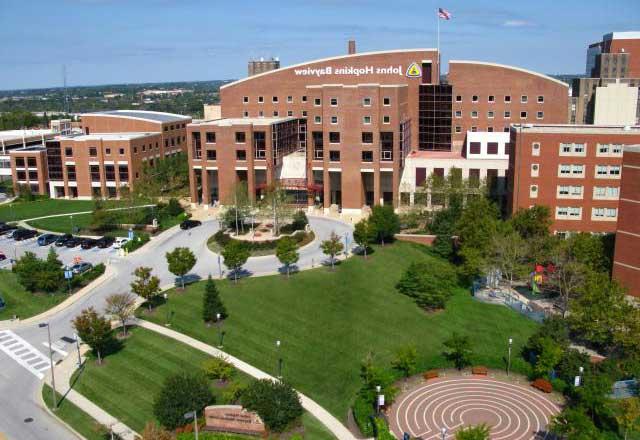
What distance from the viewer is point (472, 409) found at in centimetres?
4234

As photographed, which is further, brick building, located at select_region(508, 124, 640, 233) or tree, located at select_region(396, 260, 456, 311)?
brick building, located at select_region(508, 124, 640, 233)

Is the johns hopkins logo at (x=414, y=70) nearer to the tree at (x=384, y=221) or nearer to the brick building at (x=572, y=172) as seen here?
the brick building at (x=572, y=172)

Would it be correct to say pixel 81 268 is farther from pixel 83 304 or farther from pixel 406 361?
pixel 406 361

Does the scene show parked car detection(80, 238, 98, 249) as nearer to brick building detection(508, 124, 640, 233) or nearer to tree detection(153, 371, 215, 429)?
tree detection(153, 371, 215, 429)

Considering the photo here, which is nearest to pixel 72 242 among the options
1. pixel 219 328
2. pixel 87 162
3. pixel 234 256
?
pixel 234 256

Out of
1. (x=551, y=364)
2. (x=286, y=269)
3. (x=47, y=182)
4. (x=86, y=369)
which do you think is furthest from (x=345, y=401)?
(x=47, y=182)

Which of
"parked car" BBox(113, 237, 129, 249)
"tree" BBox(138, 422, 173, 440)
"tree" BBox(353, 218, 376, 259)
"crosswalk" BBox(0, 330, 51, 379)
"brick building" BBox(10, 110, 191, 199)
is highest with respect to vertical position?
"brick building" BBox(10, 110, 191, 199)

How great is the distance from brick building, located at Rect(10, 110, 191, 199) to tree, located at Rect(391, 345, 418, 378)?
63.1 m

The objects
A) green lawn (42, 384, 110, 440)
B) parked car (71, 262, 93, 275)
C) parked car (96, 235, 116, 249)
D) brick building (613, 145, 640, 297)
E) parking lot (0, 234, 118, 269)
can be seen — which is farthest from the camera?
parked car (96, 235, 116, 249)

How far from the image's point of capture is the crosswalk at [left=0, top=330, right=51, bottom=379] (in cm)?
4656

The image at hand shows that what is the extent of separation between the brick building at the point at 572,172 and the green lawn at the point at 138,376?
4190 centimetres

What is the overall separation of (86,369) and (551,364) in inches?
1291

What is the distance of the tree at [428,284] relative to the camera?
5681cm

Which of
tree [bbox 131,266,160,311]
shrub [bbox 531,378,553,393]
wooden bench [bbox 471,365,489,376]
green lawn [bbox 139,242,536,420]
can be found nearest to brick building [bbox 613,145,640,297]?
green lawn [bbox 139,242,536,420]
